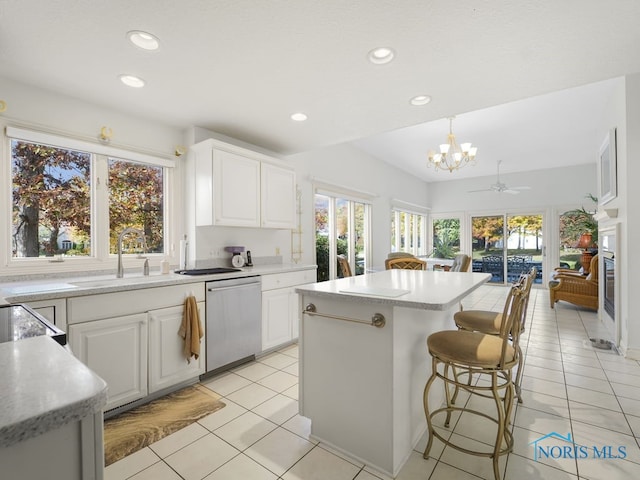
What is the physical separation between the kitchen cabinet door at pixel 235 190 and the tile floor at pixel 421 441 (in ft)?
4.88

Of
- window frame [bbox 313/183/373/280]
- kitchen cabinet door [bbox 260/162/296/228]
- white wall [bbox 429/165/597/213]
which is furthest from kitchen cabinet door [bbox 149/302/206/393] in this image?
white wall [bbox 429/165/597/213]

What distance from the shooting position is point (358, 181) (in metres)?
5.71

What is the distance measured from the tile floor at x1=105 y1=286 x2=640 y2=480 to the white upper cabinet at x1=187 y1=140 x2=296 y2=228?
1526 millimetres

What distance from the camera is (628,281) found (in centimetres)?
315

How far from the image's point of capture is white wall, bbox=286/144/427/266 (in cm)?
457

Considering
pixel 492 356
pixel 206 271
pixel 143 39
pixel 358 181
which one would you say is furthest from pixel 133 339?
pixel 358 181

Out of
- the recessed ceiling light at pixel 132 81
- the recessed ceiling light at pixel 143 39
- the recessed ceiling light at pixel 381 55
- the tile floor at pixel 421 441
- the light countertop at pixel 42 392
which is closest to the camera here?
the light countertop at pixel 42 392

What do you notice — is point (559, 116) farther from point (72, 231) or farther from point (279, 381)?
point (72, 231)

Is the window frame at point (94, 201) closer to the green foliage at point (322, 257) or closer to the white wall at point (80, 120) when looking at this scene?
the white wall at point (80, 120)

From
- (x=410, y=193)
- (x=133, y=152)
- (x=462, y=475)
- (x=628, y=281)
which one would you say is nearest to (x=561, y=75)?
(x=628, y=281)

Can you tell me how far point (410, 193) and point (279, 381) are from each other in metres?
6.34

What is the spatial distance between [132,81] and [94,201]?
3.59 ft

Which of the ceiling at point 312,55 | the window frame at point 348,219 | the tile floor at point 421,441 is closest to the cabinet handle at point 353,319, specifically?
the tile floor at point 421,441

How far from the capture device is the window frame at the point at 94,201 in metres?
2.33
